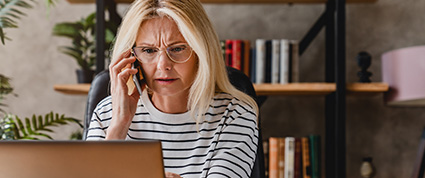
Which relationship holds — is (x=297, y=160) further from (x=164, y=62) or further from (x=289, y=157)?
(x=164, y=62)

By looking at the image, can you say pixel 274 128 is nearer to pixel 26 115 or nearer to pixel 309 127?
pixel 309 127

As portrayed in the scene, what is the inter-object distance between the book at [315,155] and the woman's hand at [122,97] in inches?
43.0

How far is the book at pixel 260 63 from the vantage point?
Result: 1.92 metres

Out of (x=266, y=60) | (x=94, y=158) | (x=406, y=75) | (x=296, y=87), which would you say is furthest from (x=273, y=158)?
(x=94, y=158)

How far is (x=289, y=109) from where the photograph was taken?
2215 millimetres

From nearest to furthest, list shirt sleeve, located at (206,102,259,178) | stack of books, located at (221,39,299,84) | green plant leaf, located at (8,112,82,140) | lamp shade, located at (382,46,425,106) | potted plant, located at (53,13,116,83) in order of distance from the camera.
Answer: shirt sleeve, located at (206,102,259,178) < green plant leaf, located at (8,112,82,140) < lamp shade, located at (382,46,425,106) < stack of books, located at (221,39,299,84) < potted plant, located at (53,13,116,83)

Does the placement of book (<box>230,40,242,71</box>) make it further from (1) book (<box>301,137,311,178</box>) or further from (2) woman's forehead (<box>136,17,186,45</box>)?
(2) woman's forehead (<box>136,17,186,45</box>)

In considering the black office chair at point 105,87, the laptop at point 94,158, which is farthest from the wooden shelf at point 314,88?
the laptop at point 94,158

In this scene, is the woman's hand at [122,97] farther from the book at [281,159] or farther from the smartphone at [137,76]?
the book at [281,159]

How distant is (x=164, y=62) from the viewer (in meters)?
0.98

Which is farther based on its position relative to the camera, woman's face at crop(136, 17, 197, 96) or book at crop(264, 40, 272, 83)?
book at crop(264, 40, 272, 83)

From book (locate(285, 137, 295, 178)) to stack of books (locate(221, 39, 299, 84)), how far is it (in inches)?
10.5

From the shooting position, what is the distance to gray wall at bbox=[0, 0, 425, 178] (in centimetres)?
220

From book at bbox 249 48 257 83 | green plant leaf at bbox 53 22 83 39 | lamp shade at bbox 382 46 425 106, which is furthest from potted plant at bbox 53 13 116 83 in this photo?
lamp shade at bbox 382 46 425 106
